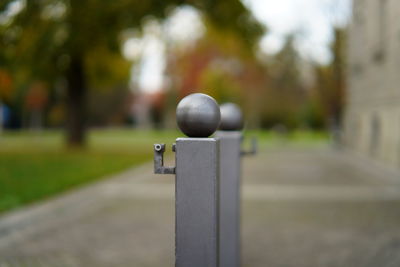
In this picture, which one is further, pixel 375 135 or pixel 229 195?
pixel 375 135

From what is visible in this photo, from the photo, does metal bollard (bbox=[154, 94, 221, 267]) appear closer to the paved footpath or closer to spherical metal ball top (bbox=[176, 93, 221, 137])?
spherical metal ball top (bbox=[176, 93, 221, 137])

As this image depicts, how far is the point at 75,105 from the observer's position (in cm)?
1959

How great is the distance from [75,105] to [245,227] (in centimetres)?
1491

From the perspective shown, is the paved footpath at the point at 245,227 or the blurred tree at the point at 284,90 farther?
the blurred tree at the point at 284,90

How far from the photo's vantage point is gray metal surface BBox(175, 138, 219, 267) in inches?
102

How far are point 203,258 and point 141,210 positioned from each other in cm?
488

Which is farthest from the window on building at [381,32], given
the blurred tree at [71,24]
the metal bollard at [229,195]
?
the metal bollard at [229,195]

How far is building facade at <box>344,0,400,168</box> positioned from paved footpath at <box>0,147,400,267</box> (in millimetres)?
3850

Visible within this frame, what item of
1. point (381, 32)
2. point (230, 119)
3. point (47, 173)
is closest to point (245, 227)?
point (230, 119)

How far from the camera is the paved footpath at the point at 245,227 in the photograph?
4.75 m

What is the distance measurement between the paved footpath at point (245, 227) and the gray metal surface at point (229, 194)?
675mm

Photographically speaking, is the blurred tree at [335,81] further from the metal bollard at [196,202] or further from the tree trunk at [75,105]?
the metal bollard at [196,202]

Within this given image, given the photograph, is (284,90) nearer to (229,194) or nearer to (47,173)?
(47,173)

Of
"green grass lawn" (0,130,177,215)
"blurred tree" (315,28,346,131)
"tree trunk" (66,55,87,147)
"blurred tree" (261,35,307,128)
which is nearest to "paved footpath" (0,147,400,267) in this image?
"green grass lawn" (0,130,177,215)
